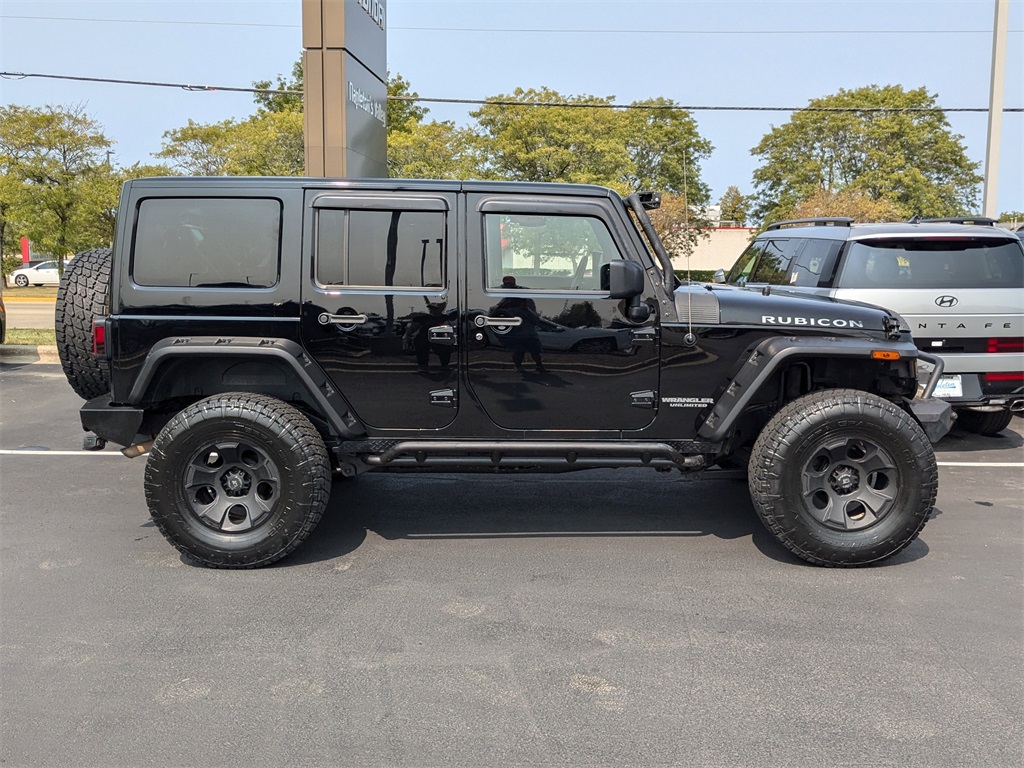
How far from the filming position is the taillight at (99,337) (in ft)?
15.6

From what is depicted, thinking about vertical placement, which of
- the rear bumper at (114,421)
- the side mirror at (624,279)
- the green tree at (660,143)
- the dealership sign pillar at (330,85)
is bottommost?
the rear bumper at (114,421)

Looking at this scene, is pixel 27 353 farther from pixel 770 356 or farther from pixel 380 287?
pixel 770 356

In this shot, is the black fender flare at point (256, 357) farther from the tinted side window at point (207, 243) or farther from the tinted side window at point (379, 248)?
the tinted side window at point (379, 248)

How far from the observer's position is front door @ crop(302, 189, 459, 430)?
15.4 feet

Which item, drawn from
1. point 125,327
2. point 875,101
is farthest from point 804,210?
point 125,327

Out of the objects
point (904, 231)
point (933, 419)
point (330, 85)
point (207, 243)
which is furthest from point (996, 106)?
point (207, 243)

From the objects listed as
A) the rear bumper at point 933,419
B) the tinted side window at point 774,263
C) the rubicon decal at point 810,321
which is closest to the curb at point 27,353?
the tinted side window at point 774,263

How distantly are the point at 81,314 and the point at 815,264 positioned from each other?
5.53 m

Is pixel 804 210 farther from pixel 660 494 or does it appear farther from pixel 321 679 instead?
pixel 321 679

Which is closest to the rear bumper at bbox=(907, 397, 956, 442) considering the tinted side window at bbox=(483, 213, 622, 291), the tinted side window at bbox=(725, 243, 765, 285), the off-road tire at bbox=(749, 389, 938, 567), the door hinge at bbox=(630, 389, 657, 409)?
the off-road tire at bbox=(749, 389, 938, 567)

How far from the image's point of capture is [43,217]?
2059 centimetres

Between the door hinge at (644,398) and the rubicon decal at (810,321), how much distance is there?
702mm

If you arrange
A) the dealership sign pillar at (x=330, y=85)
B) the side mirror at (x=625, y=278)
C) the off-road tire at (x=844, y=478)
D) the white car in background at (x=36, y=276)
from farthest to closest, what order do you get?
the white car in background at (x=36, y=276), the dealership sign pillar at (x=330, y=85), the off-road tire at (x=844, y=478), the side mirror at (x=625, y=278)

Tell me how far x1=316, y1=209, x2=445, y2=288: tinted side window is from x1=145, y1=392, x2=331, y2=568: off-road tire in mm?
793
